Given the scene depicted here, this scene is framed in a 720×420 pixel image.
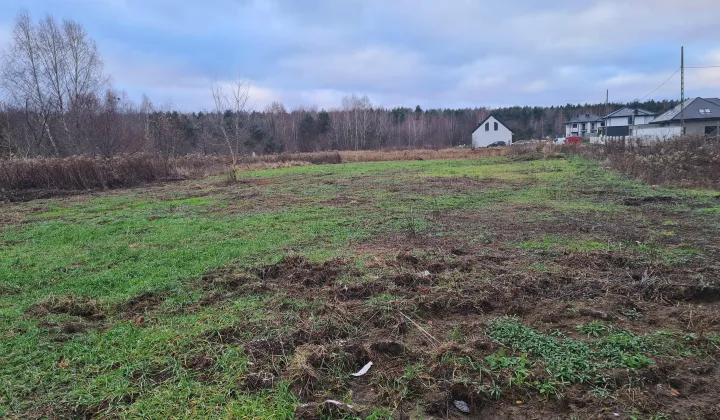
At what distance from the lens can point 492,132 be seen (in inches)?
2499

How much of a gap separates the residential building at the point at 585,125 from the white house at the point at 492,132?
18529mm

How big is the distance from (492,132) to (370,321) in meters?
64.3

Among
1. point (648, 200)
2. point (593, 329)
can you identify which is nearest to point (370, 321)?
point (593, 329)

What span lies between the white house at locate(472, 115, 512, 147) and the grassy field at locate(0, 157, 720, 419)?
5807cm

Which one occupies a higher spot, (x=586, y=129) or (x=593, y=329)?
(x=586, y=129)

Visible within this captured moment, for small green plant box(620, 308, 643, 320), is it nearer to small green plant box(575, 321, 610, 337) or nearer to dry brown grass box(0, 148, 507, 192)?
small green plant box(575, 321, 610, 337)

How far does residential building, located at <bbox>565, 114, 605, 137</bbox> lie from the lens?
→ 7269 centimetres

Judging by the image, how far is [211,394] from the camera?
2.68m

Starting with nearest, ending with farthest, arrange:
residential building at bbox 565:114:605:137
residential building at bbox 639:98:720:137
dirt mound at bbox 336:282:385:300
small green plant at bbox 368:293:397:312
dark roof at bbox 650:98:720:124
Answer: small green plant at bbox 368:293:397:312, dirt mound at bbox 336:282:385:300, residential building at bbox 639:98:720:137, dark roof at bbox 650:98:720:124, residential building at bbox 565:114:605:137

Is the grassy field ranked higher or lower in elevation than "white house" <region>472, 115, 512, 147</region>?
lower

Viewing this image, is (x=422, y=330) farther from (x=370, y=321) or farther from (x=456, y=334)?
(x=370, y=321)

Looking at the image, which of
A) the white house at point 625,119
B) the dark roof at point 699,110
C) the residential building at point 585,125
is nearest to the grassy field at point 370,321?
the dark roof at point 699,110

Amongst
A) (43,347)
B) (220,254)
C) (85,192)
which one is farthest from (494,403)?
(85,192)

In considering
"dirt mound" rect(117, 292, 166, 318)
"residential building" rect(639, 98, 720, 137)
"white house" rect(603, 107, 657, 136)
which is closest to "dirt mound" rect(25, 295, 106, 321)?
"dirt mound" rect(117, 292, 166, 318)
